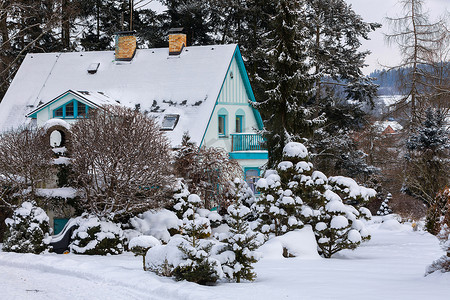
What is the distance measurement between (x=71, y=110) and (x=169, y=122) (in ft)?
15.0

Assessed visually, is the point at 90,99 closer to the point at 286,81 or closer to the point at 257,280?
the point at 286,81

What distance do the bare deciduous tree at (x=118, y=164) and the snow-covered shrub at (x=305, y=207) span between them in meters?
3.53

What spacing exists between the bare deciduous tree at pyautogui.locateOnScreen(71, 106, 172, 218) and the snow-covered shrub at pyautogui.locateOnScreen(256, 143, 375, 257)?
11.6ft

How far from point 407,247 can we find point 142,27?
25778 millimetres

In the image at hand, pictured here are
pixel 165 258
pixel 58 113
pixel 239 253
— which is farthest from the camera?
pixel 58 113

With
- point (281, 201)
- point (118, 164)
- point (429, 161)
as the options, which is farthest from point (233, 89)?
point (281, 201)

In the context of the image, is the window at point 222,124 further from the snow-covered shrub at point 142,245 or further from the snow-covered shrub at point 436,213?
the snow-covered shrub at point 142,245

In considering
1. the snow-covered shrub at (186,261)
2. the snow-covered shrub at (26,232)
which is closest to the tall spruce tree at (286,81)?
the snow-covered shrub at (26,232)

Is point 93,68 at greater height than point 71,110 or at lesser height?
greater

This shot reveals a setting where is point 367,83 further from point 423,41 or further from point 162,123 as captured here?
point 162,123

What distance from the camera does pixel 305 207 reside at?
55.2 ft

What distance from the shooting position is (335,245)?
17.0 meters

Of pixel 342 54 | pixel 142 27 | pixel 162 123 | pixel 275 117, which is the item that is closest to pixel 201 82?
pixel 162 123

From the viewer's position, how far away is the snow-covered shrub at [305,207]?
16.3m
